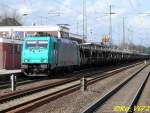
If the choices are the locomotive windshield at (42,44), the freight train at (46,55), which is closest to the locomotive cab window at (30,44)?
the freight train at (46,55)

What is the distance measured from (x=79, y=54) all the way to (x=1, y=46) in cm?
1278

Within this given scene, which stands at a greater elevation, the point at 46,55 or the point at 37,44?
the point at 37,44

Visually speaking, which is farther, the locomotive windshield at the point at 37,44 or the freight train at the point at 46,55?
the locomotive windshield at the point at 37,44

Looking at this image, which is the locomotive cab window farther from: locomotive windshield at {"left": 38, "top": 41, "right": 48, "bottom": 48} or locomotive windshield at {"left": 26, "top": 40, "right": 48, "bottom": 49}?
locomotive windshield at {"left": 38, "top": 41, "right": 48, "bottom": 48}

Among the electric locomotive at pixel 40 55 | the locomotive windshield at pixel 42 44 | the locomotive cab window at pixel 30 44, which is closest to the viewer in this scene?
the electric locomotive at pixel 40 55

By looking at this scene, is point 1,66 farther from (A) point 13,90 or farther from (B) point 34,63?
(A) point 13,90

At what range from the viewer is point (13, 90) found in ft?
78.1

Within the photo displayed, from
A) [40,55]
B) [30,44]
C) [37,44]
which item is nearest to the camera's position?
[40,55]

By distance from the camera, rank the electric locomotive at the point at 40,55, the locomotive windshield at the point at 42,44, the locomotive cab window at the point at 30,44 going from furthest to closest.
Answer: the locomotive cab window at the point at 30,44, the locomotive windshield at the point at 42,44, the electric locomotive at the point at 40,55

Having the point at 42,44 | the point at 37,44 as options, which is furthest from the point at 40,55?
the point at 37,44

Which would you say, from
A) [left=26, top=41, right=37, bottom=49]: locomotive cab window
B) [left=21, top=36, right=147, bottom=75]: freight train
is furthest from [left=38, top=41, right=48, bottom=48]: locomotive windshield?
[left=26, top=41, right=37, bottom=49]: locomotive cab window

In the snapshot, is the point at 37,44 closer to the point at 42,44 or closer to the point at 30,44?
the point at 42,44

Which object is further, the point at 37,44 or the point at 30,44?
the point at 30,44

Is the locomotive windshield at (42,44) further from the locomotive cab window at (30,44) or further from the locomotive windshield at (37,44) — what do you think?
the locomotive cab window at (30,44)
